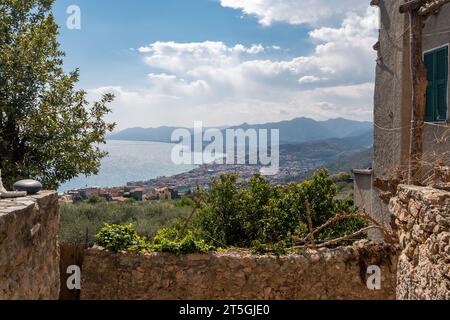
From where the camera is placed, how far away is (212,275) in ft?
22.5

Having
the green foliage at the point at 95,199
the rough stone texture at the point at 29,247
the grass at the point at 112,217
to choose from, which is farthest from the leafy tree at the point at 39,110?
the green foliage at the point at 95,199

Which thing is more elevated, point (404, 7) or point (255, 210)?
point (404, 7)

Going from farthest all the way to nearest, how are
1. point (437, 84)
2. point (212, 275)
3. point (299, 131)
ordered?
1. point (299, 131)
2. point (437, 84)
3. point (212, 275)

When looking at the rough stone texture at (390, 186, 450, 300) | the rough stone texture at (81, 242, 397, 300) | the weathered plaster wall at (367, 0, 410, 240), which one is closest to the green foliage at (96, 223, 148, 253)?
the rough stone texture at (81, 242, 397, 300)

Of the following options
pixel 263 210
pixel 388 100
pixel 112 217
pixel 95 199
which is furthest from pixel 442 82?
pixel 95 199

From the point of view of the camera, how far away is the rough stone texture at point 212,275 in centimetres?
685

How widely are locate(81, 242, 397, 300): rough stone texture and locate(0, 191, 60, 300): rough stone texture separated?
3.93 ft

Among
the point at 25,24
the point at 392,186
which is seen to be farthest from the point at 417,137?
the point at 25,24

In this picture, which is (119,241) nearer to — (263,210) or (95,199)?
(263,210)

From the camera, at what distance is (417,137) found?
6395mm

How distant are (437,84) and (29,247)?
7003 millimetres

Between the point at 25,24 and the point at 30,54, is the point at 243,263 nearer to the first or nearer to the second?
the point at 30,54

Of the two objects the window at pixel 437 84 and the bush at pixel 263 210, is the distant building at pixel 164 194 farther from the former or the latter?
the window at pixel 437 84

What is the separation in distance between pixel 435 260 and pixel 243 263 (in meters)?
3.61
